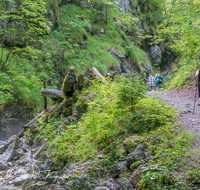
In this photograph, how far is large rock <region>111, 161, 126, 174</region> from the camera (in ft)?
11.0

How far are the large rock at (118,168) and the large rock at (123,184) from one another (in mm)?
219

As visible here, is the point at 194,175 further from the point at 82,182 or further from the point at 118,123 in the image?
the point at 118,123

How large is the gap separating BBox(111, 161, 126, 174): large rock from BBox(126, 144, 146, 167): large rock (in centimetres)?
15

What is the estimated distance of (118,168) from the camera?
3.40m

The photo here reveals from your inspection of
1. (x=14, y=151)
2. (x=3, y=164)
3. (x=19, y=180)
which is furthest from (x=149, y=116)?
(x=14, y=151)

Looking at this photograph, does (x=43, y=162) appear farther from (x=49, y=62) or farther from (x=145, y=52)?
(x=145, y=52)

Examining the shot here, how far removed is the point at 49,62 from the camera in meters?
14.6

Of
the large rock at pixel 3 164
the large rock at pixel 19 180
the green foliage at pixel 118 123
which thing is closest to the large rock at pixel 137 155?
the green foliage at pixel 118 123

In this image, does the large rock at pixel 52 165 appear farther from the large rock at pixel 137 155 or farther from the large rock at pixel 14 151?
the large rock at pixel 14 151

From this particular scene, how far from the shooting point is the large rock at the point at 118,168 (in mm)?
3353

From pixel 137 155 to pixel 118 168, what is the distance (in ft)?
1.66

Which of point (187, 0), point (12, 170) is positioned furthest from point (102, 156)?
point (187, 0)

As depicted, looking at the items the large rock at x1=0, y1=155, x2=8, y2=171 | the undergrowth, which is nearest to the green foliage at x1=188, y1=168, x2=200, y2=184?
the undergrowth

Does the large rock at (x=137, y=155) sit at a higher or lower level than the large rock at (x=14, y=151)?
higher
